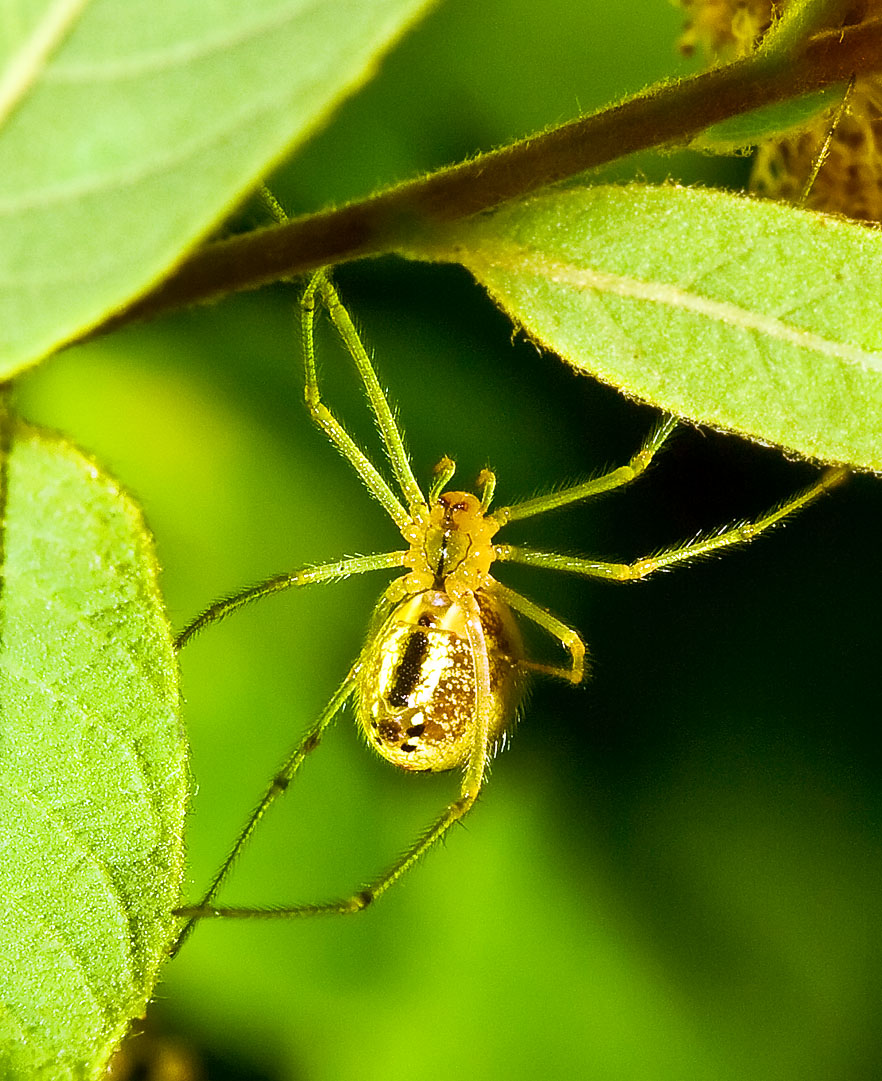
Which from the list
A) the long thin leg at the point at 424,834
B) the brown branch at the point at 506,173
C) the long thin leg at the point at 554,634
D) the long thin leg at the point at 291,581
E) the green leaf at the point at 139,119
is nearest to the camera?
the green leaf at the point at 139,119

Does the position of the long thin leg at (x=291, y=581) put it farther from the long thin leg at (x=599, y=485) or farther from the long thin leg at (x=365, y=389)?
the long thin leg at (x=599, y=485)

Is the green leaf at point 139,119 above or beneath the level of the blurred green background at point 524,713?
beneath

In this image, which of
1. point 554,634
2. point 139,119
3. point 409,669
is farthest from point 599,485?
point 139,119

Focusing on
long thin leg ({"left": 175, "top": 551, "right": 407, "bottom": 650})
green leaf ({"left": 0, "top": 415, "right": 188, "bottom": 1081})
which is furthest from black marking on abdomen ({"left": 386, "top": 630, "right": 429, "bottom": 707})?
green leaf ({"left": 0, "top": 415, "right": 188, "bottom": 1081})

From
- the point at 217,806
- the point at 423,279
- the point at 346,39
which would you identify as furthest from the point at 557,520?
the point at 346,39

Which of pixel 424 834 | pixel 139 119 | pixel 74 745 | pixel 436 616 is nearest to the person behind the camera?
A: pixel 139 119

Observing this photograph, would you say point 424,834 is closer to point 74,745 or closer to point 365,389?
point 365,389

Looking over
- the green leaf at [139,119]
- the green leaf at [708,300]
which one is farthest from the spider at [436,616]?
the green leaf at [139,119]
